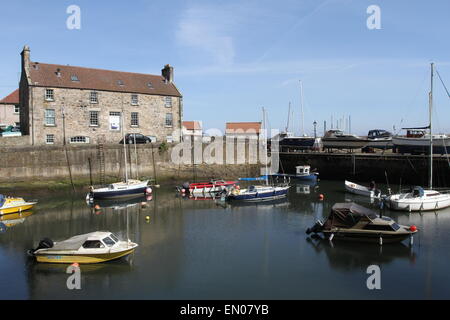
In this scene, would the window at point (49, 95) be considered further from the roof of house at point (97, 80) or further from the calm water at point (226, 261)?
the calm water at point (226, 261)

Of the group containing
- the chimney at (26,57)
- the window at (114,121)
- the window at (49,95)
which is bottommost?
the window at (114,121)

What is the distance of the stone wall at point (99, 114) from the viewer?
132ft

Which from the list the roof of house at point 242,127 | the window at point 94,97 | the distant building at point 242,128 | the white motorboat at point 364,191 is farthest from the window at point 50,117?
the roof of house at point 242,127

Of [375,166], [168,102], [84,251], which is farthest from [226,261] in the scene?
[168,102]

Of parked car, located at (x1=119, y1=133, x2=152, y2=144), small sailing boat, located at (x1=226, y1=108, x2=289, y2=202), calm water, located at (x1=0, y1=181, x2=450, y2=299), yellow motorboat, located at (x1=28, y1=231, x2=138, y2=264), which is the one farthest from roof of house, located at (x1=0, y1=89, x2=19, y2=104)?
yellow motorboat, located at (x1=28, y1=231, x2=138, y2=264)

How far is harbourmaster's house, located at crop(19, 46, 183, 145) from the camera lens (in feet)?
133

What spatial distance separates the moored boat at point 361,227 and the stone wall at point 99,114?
3029cm

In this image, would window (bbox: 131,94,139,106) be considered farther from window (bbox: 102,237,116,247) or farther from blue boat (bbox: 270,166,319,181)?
window (bbox: 102,237,116,247)

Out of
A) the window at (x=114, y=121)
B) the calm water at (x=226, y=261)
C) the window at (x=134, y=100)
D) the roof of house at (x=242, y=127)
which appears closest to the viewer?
the calm water at (x=226, y=261)

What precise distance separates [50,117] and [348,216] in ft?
108

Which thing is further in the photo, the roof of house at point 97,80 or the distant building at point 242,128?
the distant building at point 242,128

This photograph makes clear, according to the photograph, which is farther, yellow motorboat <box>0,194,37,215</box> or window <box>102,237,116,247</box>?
yellow motorboat <box>0,194,37,215</box>

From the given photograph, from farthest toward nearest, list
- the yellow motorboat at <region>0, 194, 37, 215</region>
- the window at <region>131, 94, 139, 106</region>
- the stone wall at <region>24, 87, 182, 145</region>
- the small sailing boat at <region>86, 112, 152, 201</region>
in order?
the window at <region>131, 94, 139, 106</region>
the stone wall at <region>24, 87, 182, 145</region>
the small sailing boat at <region>86, 112, 152, 201</region>
the yellow motorboat at <region>0, 194, 37, 215</region>
